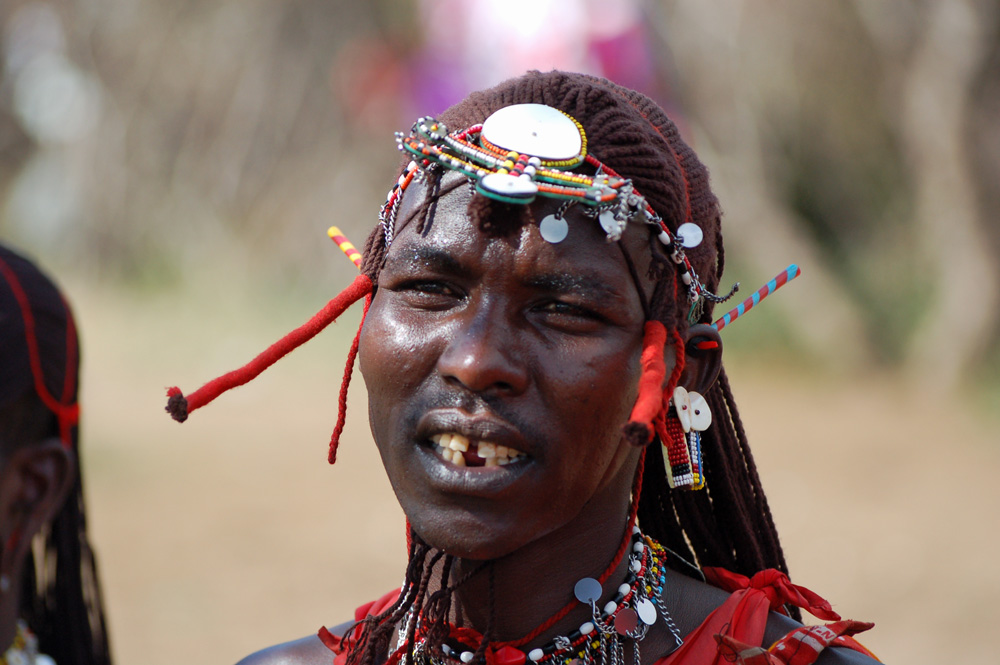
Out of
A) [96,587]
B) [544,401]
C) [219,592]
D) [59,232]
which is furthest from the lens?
[59,232]

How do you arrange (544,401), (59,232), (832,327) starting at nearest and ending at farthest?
(544,401) → (832,327) → (59,232)

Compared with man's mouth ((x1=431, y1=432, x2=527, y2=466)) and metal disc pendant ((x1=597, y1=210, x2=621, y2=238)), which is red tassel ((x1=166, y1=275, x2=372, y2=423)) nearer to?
man's mouth ((x1=431, y1=432, x2=527, y2=466))

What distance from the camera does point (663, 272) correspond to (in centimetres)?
223

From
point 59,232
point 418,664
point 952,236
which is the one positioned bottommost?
point 418,664

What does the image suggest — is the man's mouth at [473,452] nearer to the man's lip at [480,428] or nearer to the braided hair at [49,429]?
the man's lip at [480,428]

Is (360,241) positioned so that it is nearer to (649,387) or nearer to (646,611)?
(646,611)

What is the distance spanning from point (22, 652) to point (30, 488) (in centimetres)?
34

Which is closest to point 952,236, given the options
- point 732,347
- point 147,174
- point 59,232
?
point 732,347

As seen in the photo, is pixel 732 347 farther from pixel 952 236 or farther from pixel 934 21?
pixel 934 21

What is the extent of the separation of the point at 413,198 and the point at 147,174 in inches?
549

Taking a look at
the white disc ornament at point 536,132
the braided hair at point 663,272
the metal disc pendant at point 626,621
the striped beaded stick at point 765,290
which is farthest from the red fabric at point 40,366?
the striped beaded stick at point 765,290

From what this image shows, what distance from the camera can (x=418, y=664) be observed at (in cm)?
231

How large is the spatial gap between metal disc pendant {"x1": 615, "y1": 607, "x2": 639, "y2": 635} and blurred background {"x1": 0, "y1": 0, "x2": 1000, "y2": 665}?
13.5 feet

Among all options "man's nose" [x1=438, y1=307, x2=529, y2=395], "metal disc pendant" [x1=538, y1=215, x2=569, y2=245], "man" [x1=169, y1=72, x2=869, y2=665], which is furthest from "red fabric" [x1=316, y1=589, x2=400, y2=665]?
"metal disc pendant" [x1=538, y1=215, x2=569, y2=245]
